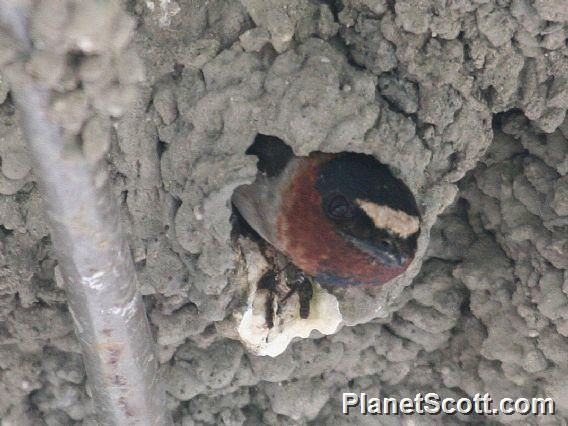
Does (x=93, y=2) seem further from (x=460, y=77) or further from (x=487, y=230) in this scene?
(x=487, y=230)

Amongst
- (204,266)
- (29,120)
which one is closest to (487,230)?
(204,266)

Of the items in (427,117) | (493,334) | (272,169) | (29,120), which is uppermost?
(29,120)

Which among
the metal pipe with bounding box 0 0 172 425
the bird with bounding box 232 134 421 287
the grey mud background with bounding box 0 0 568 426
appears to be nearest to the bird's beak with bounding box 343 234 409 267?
the bird with bounding box 232 134 421 287

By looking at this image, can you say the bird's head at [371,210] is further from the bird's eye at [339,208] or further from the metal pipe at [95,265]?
the metal pipe at [95,265]

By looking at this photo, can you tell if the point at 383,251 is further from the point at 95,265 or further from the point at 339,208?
the point at 95,265

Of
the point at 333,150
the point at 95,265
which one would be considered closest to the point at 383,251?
the point at 333,150

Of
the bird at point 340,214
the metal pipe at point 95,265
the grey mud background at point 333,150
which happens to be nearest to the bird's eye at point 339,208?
the bird at point 340,214
